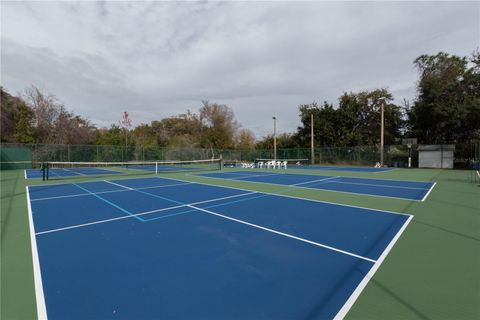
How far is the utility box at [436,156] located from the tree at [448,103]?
277 centimetres

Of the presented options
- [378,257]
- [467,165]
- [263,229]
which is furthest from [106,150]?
[467,165]

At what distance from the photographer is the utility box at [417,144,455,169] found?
26438mm

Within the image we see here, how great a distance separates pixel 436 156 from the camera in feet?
88.9

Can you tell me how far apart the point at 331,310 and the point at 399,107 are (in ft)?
136

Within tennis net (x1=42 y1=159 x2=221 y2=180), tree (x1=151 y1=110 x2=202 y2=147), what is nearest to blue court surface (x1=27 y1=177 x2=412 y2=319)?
tennis net (x1=42 y1=159 x2=221 y2=180)

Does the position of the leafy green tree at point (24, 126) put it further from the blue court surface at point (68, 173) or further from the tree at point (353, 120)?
the tree at point (353, 120)

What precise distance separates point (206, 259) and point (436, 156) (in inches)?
1230

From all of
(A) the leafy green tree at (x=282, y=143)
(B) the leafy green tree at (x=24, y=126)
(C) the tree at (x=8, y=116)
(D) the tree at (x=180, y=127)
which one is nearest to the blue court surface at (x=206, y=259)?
(B) the leafy green tree at (x=24, y=126)

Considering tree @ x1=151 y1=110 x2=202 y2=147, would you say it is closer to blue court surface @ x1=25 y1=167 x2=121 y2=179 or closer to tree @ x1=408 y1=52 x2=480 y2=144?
blue court surface @ x1=25 y1=167 x2=121 y2=179

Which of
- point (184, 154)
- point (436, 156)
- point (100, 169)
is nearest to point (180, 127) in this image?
point (184, 154)

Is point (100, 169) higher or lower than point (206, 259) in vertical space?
higher

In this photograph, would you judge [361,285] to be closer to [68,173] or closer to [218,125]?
[68,173]

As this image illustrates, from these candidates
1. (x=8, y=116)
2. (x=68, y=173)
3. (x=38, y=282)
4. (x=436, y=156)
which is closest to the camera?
(x=38, y=282)

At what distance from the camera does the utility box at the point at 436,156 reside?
26.4 metres
